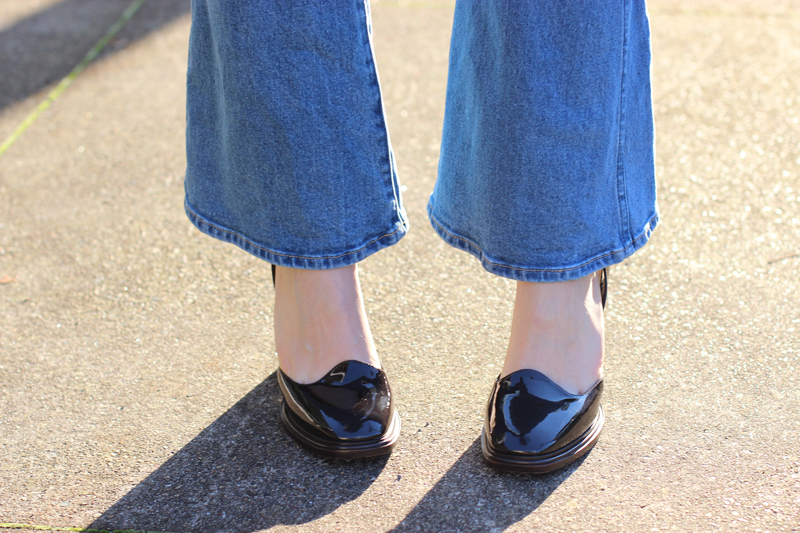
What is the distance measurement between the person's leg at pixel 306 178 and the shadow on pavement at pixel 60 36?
64.5 inches

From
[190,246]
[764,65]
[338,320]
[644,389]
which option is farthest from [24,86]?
[764,65]

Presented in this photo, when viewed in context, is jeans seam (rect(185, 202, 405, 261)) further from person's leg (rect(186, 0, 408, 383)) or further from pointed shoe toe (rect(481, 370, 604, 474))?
pointed shoe toe (rect(481, 370, 604, 474))

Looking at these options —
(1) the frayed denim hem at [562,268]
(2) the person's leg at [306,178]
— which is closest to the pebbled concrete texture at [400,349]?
(2) the person's leg at [306,178]

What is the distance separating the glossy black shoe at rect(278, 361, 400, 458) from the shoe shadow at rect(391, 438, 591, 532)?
4.5 inches

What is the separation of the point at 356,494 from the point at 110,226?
1067 millimetres

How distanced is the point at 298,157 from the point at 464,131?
253 millimetres

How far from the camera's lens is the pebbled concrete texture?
3.71ft

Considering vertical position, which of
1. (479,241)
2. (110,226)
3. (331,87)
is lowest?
(110,226)

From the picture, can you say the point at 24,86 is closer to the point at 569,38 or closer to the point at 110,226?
the point at 110,226

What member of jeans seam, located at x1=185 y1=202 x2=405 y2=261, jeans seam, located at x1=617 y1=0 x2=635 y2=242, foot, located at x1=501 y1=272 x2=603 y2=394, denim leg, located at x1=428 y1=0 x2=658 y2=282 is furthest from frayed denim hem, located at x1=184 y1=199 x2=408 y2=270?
jeans seam, located at x1=617 y1=0 x2=635 y2=242

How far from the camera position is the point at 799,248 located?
1670 millimetres

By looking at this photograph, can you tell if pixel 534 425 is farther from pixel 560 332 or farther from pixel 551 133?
pixel 551 133

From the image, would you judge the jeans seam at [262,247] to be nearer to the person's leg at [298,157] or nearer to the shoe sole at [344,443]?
the person's leg at [298,157]

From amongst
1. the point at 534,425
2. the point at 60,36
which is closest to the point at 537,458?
the point at 534,425
